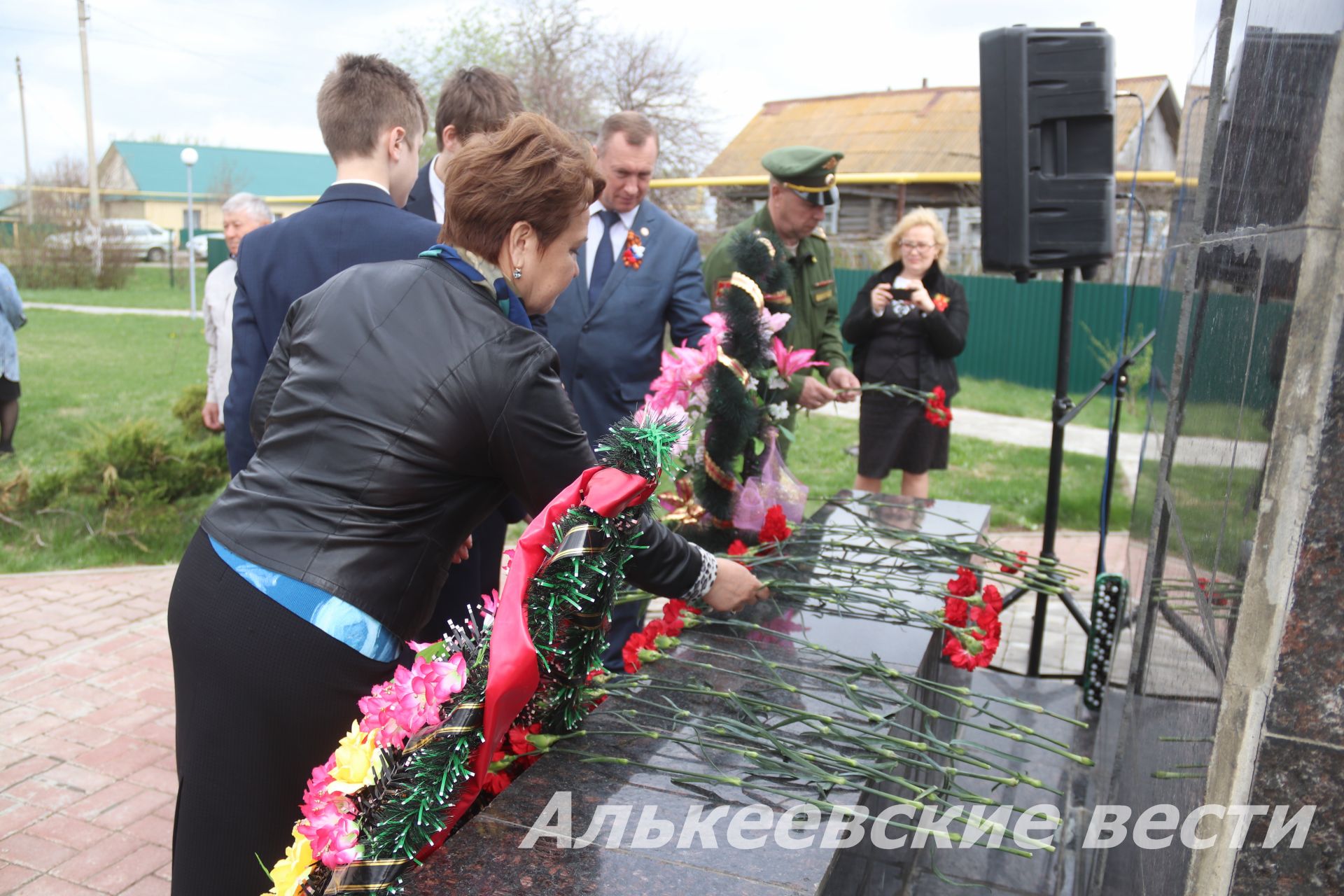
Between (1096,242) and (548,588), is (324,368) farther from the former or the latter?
(1096,242)

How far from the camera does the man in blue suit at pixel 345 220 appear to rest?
261cm

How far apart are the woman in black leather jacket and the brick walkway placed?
4.50 feet

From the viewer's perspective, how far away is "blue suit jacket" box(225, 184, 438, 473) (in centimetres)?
260

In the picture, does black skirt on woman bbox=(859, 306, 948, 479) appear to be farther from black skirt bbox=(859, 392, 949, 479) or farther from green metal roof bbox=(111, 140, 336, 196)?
green metal roof bbox=(111, 140, 336, 196)

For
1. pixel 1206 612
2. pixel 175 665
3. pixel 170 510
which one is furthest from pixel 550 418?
pixel 170 510

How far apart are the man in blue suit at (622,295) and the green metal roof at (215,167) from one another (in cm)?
5332

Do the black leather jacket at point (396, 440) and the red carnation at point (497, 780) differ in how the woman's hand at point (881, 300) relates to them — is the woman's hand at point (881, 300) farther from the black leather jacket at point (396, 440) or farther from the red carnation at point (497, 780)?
the red carnation at point (497, 780)

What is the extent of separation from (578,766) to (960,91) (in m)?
27.2

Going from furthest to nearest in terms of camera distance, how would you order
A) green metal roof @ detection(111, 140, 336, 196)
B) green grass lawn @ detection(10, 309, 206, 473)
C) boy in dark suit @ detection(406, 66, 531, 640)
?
1. green metal roof @ detection(111, 140, 336, 196)
2. green grass lawn @ detection(10, 309, 206, 473)
3. boy in dark suit @ detection(406, 66, 531, 640)

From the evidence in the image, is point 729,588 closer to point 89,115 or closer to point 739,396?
point 739,396

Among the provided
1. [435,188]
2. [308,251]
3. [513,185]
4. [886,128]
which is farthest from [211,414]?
[886,128]

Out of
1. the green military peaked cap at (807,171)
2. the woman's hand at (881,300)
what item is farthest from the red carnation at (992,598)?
the woman's hand at (881,300)

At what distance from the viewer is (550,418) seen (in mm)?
1766

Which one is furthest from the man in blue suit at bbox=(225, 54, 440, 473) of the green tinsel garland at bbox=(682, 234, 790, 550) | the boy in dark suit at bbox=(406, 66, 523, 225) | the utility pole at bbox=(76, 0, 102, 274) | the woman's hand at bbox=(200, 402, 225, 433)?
the utility pole at bbox=(76, 0, 102, 274)
